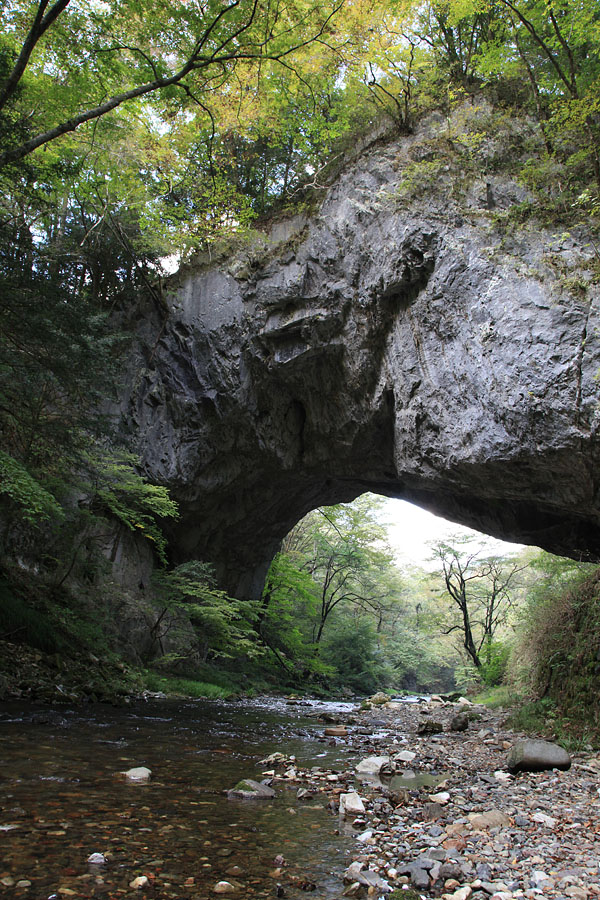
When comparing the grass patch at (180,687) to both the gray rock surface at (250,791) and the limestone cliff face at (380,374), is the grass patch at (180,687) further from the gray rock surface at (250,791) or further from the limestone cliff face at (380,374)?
the gray rock surface at (250,791)

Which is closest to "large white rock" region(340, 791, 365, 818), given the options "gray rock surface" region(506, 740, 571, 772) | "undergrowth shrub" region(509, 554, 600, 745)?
"gray rock surface" region(506, 740, 571, 772)

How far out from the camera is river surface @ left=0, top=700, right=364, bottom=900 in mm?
2111

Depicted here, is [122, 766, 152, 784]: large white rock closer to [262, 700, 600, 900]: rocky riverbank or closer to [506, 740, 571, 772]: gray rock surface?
[262, 700, 600, 900]: rocky riverbank

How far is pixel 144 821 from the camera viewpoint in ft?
9.01

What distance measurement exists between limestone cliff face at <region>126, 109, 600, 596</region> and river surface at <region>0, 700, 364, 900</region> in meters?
6.14

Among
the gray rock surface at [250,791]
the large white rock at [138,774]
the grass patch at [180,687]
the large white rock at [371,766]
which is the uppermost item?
the large white rock at [138,774]

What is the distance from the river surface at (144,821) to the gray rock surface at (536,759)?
1.81 m

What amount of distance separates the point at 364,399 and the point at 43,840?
1069 centimetres

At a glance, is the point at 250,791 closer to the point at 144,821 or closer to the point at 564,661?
the point at 144,821

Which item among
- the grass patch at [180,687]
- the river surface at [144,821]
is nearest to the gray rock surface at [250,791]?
the river surface at [144,821]

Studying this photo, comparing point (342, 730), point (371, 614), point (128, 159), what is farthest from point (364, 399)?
point (371, 614)

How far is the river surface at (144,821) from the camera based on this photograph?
211 centimetres

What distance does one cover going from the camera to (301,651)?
64.6 feet

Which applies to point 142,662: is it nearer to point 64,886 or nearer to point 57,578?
point 57,578
